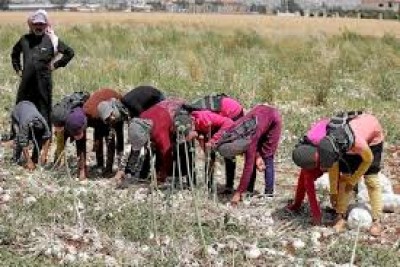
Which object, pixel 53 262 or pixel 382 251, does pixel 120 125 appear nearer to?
pixel 53 262

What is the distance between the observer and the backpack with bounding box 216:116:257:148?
301 inches

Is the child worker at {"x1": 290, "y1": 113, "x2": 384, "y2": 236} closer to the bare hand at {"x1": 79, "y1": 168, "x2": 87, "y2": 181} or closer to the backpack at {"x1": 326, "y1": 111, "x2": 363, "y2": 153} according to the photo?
the backpack at {"x1": 326, "y1": 111, "x2": 363, "y2": 153}

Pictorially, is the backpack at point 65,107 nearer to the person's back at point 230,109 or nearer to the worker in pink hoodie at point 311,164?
the person's back at point 230,109

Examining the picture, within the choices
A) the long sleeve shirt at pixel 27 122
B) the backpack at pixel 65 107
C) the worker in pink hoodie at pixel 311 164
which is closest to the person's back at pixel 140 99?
the backpack at pixel 65 107

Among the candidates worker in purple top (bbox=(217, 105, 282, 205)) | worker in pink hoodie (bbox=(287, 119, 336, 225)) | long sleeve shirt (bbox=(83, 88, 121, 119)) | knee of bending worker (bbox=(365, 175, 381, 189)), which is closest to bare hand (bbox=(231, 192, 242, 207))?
worker in purple top (bbox=(217, 105, 282, 205))

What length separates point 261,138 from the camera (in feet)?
26.4

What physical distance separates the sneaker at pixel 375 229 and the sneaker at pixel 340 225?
25 cm

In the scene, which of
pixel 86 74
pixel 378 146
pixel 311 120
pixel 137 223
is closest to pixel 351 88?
pixel 311 120

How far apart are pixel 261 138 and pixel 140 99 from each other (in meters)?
1.50

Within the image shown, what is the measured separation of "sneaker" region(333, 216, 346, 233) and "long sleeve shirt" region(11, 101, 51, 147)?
3740 mm

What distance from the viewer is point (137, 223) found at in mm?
6699

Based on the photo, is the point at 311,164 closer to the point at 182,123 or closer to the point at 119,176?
the point at 182,123

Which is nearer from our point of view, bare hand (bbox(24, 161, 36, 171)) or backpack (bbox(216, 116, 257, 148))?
backpack (bbox(216, 116, 257, 148))

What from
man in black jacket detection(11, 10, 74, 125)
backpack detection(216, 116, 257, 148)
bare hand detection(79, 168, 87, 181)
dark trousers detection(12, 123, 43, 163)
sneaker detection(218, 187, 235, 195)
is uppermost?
man in black jacket detection(11, 10, 74, 125)
